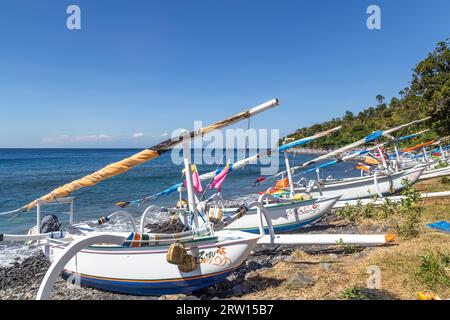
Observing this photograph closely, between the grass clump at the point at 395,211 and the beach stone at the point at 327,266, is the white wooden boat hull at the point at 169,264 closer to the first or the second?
the beach stone at the point at 327,266

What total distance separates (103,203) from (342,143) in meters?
79.0

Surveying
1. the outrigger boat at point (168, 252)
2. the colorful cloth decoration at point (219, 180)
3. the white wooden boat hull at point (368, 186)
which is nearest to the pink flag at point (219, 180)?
the colorful cloth decoration at point (219, 180)

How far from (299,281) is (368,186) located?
13.5 metres

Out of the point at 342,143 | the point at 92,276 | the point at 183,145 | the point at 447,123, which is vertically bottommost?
the point at 92,276

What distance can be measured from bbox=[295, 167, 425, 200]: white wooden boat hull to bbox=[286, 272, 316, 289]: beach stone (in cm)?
1119

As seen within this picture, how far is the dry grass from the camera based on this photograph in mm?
5574

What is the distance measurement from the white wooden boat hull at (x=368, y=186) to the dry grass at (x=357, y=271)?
28.3 feet

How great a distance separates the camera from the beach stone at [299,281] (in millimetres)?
6195
